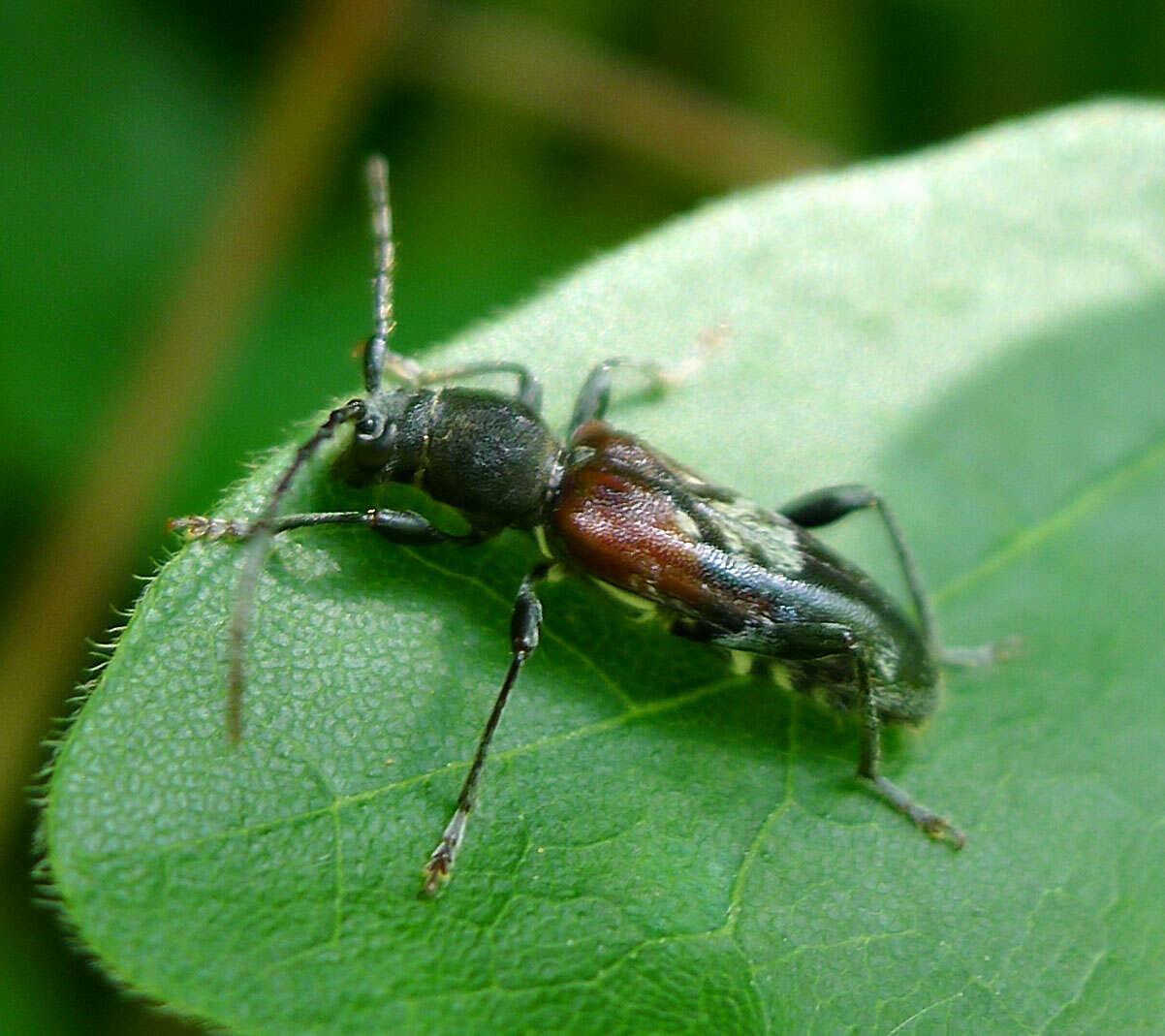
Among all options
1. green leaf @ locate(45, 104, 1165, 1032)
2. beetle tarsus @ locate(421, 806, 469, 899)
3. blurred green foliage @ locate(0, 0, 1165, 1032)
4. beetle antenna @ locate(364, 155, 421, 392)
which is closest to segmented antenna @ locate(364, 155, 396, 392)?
beetle antenna @ locate(364, 155, 421, 392)

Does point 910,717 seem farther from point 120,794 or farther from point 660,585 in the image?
point 120,794

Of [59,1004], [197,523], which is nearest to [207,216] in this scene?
[197,523]

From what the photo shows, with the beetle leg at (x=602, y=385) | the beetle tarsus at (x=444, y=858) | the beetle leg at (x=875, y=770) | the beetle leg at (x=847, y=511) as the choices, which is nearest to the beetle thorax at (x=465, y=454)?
the beetle leg at (x=602, y=385)

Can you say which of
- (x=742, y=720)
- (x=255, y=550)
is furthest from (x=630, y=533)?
(x=255, y=550)

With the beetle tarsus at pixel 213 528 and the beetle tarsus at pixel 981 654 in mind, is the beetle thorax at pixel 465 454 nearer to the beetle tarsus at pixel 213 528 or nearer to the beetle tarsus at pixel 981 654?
the beetle tarsus at pixel 213 528

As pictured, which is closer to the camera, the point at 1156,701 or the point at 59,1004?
the point at 1156,701
